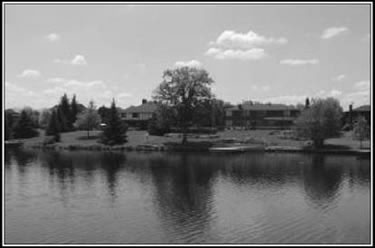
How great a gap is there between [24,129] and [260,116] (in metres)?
56.2

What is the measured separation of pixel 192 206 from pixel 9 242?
11663 mm

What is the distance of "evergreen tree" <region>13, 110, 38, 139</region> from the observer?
92.8 meters

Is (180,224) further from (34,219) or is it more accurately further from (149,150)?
(149,150)

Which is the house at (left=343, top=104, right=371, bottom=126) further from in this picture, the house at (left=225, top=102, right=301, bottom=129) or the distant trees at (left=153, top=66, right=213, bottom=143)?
the distant trees at (left=153, top=66, right=213, bottom=143)

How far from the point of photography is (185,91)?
3031 inches

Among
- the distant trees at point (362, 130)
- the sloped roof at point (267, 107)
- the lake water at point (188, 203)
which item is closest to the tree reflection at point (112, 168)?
the lake water at point (188, 203)

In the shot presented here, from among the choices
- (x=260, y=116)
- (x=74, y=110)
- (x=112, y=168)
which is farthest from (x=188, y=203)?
(x=74, y=110)

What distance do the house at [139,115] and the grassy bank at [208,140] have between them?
14.8 metres

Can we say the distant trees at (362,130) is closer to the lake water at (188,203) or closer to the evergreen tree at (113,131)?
the lake water at (188,203)

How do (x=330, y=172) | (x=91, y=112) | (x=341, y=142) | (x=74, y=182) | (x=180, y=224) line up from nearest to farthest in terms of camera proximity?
1. (x=180, y=224)
2. (x=74, y=182)
3. (x=330, y=172)
4. (x=341, y=142)
5. (x=91, y=112)

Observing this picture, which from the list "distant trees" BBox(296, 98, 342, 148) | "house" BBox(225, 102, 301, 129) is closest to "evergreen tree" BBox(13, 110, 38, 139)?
"house" BBox(225, 102, 301, 129)

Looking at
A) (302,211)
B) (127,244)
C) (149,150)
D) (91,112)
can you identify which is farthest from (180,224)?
(91,112)

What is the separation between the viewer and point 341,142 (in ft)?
238

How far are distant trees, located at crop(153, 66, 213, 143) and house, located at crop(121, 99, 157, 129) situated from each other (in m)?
28.6
